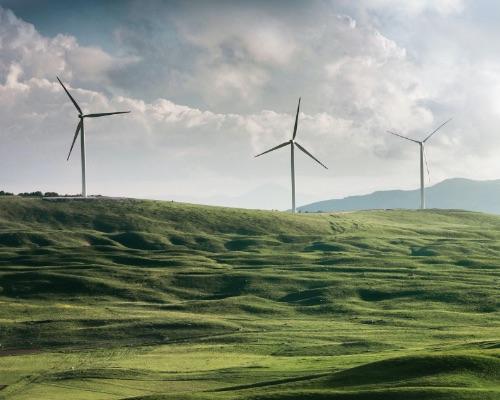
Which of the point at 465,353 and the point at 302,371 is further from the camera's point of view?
the point at 302,371

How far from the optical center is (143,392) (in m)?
95.8

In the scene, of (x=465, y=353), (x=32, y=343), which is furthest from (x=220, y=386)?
(x=32, y=343)

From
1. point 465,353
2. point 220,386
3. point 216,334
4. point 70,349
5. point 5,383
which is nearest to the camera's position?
point 465,353

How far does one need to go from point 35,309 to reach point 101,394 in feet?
279

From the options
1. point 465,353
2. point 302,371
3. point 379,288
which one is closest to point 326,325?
point 379,288

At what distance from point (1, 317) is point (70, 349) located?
3499cm

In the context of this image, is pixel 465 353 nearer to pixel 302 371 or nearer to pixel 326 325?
pixel 302 371

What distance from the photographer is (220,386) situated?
93875 mm

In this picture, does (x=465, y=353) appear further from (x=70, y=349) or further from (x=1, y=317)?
(x=1, y=317)

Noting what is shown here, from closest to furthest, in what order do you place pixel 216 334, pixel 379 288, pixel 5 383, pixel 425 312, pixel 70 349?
1. pixel 5 383
2. pixel 70 349
3. pixel 216 334
4. pixel 425 312
5. pixel 379 288

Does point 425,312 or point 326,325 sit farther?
point 425,312

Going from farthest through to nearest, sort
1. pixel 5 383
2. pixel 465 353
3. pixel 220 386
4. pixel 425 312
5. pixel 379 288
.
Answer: pixel 379 288
pixel 425 312
pixel 5 383
pixel 220 386
pixel 465 353

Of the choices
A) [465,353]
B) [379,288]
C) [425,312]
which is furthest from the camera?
[379,288]

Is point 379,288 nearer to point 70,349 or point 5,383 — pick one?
point 70,349
